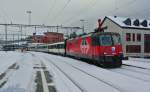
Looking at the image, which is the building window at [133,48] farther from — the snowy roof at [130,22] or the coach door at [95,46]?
the coach door at [95,46]

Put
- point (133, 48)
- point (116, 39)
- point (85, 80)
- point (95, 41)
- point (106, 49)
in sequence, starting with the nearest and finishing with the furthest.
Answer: point (85, 80)
point (106, 49)
point (116, 39)
point (95, 41)
point (133, 48)

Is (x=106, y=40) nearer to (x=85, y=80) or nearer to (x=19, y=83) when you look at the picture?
(x=85, y=80)

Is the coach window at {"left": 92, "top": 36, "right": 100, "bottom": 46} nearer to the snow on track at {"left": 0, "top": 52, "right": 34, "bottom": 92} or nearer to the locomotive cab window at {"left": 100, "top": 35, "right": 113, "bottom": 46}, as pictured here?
the locomotive cab window at {"left": 100, "top": 35, "right": 113, "bottom": 46}

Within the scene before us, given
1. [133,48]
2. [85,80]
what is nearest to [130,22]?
[133,48]

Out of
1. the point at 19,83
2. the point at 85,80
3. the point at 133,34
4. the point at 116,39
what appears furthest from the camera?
the point at 133,34

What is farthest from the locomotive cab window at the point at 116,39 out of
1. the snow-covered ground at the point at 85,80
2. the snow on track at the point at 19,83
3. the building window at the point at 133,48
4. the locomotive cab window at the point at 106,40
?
the building window at the point at 133,48

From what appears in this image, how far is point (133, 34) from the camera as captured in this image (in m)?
59.5

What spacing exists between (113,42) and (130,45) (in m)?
37.0

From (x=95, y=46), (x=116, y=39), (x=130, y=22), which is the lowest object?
(x=95, y=46)

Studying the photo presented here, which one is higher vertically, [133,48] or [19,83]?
[133,48]

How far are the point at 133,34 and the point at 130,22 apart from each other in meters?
2.92

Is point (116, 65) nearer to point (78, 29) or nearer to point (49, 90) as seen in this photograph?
point (49, 90)

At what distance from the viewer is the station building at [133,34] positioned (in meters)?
58.2

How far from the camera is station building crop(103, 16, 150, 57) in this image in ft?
191
